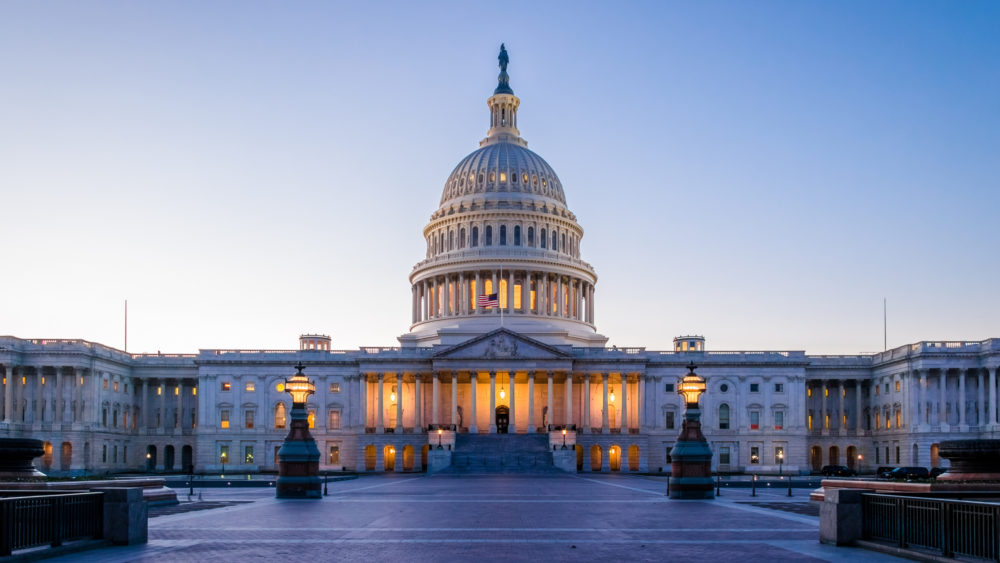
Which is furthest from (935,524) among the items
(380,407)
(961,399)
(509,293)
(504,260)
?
(509,293)

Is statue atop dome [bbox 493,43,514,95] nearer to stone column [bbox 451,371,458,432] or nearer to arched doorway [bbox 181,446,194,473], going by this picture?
stone column [bbox 451,371,458,432]

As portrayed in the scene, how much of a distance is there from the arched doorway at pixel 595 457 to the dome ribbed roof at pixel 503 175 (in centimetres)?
3990

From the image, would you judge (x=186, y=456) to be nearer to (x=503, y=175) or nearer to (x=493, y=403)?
(x=493, y=403)

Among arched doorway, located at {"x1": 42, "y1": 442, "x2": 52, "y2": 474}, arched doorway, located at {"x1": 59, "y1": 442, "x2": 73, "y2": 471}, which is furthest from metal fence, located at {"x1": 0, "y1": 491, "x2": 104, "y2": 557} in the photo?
arched doorway, located at {"x1": 59, "y1": 442, "x2": 73, "y2": 471}

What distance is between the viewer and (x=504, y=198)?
5261 inches

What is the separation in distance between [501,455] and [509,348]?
1730cm

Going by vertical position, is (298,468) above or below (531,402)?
below

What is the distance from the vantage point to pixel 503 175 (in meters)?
136

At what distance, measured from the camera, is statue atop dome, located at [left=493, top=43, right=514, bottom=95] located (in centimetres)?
14800

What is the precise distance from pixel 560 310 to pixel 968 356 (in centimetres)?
4853

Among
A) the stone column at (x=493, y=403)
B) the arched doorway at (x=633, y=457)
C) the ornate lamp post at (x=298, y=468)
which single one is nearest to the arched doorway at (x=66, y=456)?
the stone column at (x=493, y=403)

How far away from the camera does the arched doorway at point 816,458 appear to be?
119688mm

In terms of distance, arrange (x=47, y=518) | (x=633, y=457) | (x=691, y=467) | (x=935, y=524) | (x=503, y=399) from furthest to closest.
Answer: (x=503, y=399) < (x=633, y=457) < (x=691, y=467) < (x=47, y=518) < (x=935, y=524)

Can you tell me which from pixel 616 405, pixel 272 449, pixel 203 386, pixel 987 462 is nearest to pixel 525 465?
pixel 616 405
